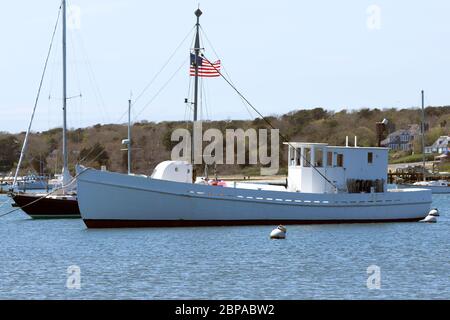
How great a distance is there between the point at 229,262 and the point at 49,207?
26.6 m

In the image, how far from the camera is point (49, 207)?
5875 cm

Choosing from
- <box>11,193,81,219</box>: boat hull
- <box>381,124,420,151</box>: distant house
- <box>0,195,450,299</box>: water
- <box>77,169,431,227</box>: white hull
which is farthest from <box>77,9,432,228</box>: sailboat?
<box>381,124,420,151</box>: distant house

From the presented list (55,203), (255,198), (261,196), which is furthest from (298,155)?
(55,203)

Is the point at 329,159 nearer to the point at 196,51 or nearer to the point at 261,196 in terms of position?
the point at 261,196

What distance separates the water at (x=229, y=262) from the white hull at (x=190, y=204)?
0.78m

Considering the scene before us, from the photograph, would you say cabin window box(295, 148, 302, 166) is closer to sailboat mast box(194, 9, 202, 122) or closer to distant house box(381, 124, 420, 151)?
sailboat mast box(194, 9, 202, 122)

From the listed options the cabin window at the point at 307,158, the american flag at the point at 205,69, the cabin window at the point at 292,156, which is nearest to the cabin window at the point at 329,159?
the cabin window at the point at 307,158

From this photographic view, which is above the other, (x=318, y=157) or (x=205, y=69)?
(x=205, y=69)

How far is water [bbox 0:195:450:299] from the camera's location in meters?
27.8

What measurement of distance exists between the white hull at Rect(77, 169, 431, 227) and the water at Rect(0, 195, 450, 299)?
0.78 m

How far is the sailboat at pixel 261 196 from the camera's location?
44.3 meters

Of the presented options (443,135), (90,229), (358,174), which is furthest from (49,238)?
(443,135)

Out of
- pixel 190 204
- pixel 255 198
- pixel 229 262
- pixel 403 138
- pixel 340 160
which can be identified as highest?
pixel 403 138

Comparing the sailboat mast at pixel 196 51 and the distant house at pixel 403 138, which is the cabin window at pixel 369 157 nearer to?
the sailboat mast at pixel 196 51
